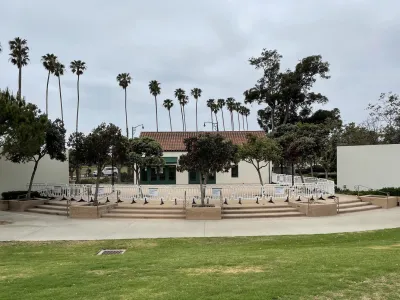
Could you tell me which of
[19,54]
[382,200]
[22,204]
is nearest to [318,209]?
[382,200]

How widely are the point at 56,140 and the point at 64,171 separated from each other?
7.54 meters

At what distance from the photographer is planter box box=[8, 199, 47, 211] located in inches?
763

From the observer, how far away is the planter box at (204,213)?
1625cm

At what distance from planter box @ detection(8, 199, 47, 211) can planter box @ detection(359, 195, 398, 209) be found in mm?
17173

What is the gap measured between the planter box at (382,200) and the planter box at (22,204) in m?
17.2

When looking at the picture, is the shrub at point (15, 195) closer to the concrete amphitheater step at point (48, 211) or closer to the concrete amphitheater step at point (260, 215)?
the concrete amphitheater step at point (48, 211)

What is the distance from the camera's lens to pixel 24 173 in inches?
914

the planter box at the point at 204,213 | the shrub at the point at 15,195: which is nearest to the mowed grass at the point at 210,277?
the planter box at the point at 204,213

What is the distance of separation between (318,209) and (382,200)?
4997mm

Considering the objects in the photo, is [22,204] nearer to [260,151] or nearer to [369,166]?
[260,151]

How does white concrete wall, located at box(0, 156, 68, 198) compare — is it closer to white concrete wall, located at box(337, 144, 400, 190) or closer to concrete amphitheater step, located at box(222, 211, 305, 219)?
concrete amphitheater step, located at box(222, 211, 305, 219)

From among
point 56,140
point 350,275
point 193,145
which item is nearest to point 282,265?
point 350,275

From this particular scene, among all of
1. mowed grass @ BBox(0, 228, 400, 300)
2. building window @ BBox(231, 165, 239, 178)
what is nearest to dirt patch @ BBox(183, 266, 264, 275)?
mowed grass @ BBox(0, 228, 400, 300)

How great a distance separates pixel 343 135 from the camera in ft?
105
